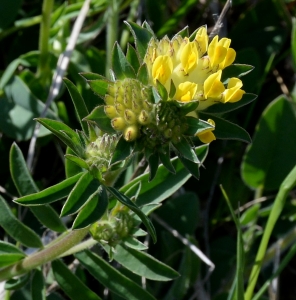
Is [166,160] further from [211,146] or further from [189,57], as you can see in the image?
[211,146]

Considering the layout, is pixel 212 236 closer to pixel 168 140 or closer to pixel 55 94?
pixel 55 94

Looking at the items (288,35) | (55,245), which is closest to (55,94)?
(55,245)

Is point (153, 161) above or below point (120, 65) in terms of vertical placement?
below

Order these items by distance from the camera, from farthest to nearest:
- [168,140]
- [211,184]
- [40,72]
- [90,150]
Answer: [211,184]
[40,72]
[90,150]
[168,140]

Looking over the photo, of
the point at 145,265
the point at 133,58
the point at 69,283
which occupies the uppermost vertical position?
the point at 133,58

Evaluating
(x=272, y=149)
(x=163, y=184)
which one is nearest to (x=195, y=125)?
(x=163, y=184)

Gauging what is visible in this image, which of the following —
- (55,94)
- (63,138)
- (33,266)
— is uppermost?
(63,138)

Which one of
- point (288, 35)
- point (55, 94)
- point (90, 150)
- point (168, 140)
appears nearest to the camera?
point (168, 140)
